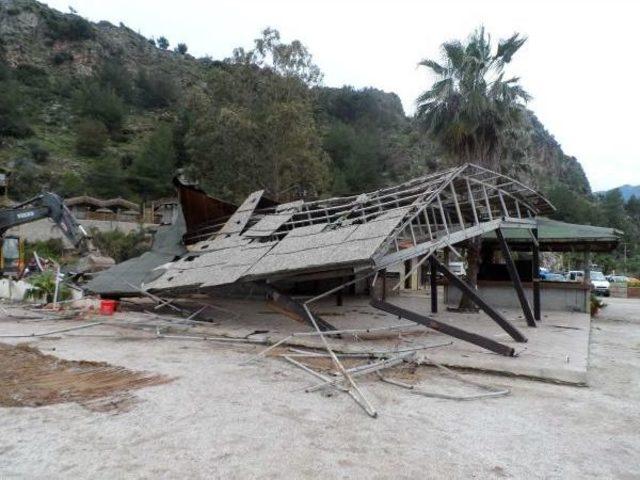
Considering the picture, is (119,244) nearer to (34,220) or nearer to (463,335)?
(34,220)

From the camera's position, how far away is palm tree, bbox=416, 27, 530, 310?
51.3 ft

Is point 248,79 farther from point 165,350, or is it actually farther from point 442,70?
point 165,350

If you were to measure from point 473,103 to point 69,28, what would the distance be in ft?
323

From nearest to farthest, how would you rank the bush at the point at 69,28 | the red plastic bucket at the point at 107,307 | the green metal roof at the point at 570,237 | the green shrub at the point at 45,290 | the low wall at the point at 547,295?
the red plastic bucket at the point at 107,307
the green metal roof at the point at 570,237
the low wall at the point at 547,295
the green shrub at the point at 45,290
the bush at the point at 69,28

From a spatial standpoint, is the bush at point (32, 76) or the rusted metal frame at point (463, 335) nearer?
the rusted metal frame at point (463, 335)

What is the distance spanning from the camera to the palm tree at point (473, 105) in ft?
51.3

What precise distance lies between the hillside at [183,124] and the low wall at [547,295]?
15.9ft

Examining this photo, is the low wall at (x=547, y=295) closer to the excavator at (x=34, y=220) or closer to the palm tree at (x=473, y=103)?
the palm tree at (x=473, y=103)

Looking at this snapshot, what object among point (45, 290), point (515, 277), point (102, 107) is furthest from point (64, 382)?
point (102, 107)

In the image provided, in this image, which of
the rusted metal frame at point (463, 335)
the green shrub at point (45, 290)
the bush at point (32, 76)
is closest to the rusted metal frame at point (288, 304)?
the rusted metal frame at point (463, 335)

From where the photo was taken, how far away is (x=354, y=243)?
8742mm

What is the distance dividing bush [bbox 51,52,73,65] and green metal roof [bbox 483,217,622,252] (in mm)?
92993

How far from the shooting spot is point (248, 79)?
2448cm

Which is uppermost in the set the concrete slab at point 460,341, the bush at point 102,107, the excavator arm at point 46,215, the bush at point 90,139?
the bush at point 102,107
